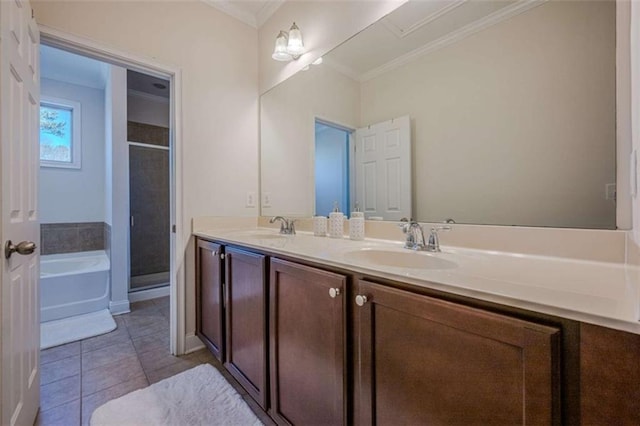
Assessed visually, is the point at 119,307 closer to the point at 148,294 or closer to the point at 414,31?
the point at 148,294

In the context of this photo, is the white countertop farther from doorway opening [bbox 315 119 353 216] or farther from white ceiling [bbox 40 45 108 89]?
white ceiling [bbox 40 45 108 89]

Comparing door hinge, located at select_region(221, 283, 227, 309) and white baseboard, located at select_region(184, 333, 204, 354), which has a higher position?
door hinge, located at select_region(221, 283, 227, 309)

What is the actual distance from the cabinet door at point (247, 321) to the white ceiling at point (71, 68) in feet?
10.0

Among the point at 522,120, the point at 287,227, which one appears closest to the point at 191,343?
the point at 287,227

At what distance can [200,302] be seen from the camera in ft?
6.45

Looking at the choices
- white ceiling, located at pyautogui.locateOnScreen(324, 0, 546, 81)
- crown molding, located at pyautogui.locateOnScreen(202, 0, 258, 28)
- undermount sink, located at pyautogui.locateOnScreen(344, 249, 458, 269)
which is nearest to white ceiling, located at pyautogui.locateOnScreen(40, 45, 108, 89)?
crown molding, located at pyautogui.locateOnScreen(202, 0, 258, 28)

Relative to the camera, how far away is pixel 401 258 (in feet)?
3.93

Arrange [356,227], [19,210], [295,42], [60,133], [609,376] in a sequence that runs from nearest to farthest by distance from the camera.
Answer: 1. [609,376]
2. [19,210]
3. [356,227]
4. [295,42]
5. [60,133]

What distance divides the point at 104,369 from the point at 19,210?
3.85 feet

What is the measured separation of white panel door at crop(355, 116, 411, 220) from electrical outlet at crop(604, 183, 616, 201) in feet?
2.34

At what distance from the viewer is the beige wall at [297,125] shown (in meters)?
1.82

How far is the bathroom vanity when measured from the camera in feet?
1.60

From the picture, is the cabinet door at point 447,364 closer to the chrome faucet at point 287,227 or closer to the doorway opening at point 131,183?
the chrome faucet at point 287,227

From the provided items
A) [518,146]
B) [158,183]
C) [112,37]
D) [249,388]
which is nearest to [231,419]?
[249,388]
